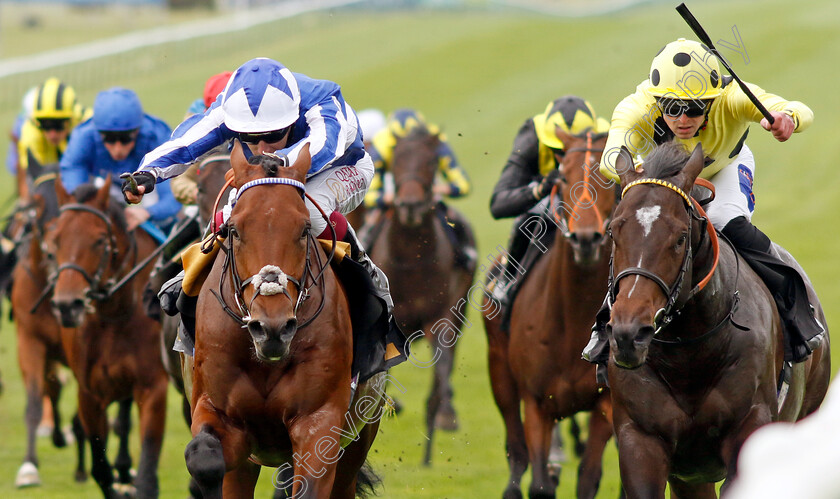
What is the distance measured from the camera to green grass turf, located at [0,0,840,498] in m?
13.2

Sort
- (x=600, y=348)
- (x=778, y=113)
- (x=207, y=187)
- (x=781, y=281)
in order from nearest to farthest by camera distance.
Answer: (x=778, y=113)
(x=600, y=348)
(x=781, y=281)
(x=207, y=187)

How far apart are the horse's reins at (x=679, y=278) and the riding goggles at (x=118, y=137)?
445 centimetres

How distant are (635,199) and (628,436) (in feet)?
3.28

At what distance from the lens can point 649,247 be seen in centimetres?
439

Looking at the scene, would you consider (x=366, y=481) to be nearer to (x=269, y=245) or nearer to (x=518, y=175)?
(x=269, y=245)

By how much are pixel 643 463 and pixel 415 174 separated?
17.9 ft

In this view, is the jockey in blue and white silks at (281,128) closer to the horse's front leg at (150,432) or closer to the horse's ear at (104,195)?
the horse's ear at (104,195)

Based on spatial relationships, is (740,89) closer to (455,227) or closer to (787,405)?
(787,405)

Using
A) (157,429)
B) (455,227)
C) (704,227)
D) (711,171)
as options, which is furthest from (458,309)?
(704,227)


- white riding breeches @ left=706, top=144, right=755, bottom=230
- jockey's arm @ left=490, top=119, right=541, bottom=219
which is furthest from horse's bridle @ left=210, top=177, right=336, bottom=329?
jockey's arm @ left=490, top=119, right=541, bottom=219

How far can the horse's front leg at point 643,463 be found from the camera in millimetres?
4734

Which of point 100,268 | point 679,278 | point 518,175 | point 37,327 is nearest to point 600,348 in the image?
point 679,278

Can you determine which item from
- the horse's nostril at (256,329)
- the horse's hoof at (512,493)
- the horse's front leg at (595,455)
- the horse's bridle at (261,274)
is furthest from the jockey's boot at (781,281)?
the horse's nostril at (256,329)

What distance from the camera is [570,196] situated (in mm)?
6648
